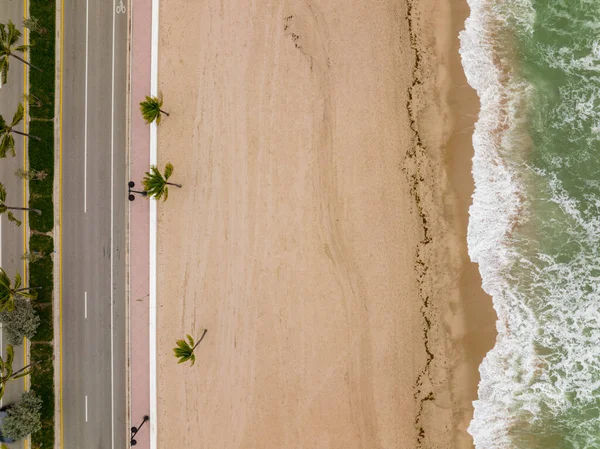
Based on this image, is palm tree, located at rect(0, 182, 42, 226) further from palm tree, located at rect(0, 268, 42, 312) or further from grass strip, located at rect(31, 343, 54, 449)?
grass strip, located at rect(31, 343, 54, 449)

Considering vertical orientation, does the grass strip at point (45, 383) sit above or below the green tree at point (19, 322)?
below

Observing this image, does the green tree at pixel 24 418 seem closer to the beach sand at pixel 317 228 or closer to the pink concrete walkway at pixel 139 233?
the pink concrete walkway at pixel 139 233

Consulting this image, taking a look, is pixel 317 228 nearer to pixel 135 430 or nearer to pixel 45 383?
pixel 135 430

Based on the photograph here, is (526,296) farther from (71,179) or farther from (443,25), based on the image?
(71,179)

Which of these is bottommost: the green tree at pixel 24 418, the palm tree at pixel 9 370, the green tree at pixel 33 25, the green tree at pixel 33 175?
the green tree at pixel 24 418

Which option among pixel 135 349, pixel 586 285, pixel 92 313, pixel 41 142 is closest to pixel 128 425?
pixel 135 349

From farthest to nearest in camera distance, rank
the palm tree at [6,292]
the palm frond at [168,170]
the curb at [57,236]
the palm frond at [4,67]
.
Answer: the curb at [57,236] < the palm frond at [168,170] < the palm tree at [6,292] < the palm frond at [4,67]

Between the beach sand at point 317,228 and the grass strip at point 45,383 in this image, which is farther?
the grass strip at point 45,383

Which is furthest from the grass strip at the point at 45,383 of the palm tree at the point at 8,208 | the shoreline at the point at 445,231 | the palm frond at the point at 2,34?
the shoreline at the point at 445,231
